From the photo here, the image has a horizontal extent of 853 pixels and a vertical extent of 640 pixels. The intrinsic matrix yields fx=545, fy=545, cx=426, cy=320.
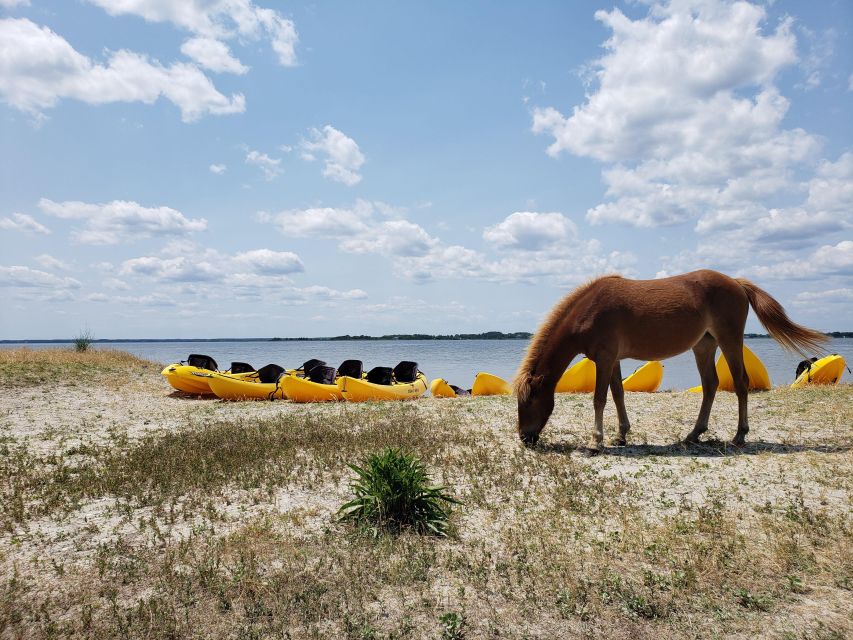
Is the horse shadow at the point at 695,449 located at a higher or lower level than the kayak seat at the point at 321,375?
lower

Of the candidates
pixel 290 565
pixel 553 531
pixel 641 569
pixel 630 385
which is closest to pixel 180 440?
pixel 290 565

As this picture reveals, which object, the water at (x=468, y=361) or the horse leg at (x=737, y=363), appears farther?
the water at (x=468, y=361)

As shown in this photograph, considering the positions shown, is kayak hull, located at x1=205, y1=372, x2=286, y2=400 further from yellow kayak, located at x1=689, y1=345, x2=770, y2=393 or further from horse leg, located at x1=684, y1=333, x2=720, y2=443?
yellow kayak, located at x1=689, y1=345, x2=770, y2=393

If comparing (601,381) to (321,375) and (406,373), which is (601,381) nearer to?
(406,373)

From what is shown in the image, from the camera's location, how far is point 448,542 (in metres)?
5.28

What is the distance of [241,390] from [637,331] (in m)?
12.6

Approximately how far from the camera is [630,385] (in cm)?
1734

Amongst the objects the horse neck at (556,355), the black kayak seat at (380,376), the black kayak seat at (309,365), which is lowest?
the black kayak seat at (380,376)

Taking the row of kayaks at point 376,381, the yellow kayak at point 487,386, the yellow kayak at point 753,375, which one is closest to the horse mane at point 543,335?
the row of kayaks at point 376,381

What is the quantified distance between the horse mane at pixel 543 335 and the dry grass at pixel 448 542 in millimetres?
1131

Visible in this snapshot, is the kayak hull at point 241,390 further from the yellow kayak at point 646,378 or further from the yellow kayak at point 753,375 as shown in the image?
the yellow kayak at point 753,375

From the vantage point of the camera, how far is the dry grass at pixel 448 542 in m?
3.95

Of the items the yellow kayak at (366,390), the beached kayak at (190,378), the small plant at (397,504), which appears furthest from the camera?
the beached kayak at (190,378)

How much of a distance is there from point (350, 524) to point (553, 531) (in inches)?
82.6
